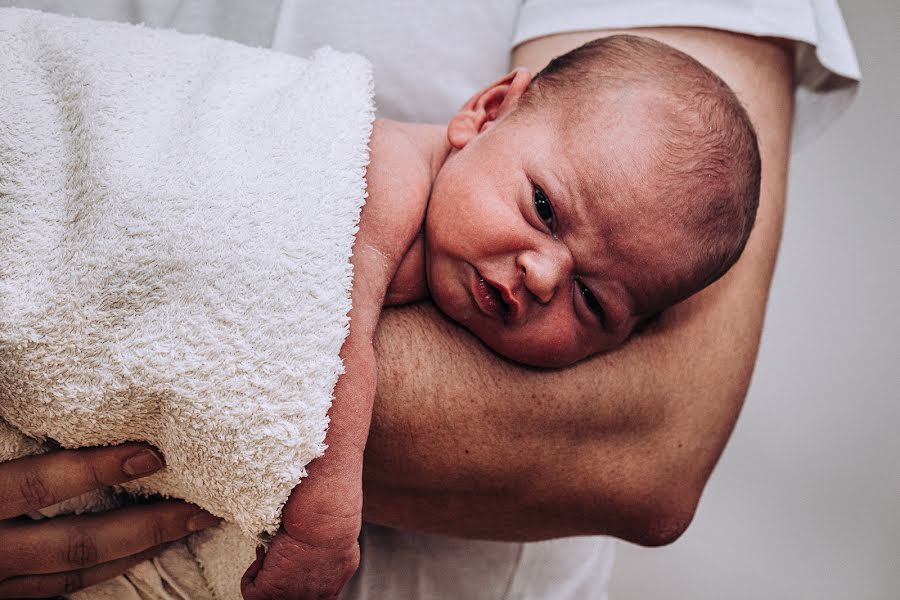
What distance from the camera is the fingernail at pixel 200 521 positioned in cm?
83

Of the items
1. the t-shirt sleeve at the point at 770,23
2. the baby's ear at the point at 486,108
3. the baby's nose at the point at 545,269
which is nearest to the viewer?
the baby's nose at the point at 545,269

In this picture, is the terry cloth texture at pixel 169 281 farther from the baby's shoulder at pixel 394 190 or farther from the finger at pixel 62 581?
the finger at pixel 62 581

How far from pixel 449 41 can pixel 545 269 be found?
524 mm

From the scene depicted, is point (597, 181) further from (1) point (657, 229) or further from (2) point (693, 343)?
(2) point (693, 343)

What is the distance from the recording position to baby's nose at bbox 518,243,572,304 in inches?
31.6

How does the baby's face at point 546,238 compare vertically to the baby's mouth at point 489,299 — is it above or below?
above

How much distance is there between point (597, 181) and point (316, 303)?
1.15 ft

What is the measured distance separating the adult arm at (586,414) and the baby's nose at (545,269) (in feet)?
0.42

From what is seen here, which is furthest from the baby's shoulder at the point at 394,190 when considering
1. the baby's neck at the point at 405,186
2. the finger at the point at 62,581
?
the finger at the point at 62,581

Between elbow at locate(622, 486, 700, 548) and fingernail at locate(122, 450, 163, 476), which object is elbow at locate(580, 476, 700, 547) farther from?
fingernail at locate(122, 450, 163, 476)

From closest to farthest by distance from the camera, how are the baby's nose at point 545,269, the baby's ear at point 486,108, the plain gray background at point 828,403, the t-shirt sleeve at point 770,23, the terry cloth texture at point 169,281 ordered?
the terry cloth texture at point 169,281
the baby's nose at point 545,269
the baby's ear at point 486,108
the t-shirt sleeve at point 770,23
the plain gray background at point 828,403

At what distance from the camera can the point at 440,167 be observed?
939 millimetres

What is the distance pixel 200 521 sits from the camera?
83 centimetres

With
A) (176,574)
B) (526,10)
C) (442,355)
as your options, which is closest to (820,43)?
(526,10)
